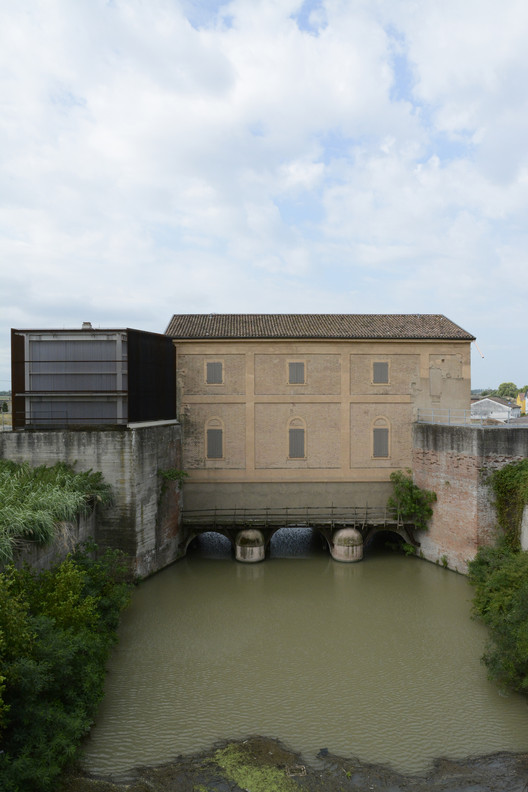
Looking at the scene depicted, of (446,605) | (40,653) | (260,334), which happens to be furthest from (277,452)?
(40,653)

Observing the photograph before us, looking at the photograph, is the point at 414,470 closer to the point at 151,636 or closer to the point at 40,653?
the point at 151,636

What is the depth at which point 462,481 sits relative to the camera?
1817 centimetres

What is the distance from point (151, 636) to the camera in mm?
13406

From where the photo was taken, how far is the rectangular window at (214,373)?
2144 centimetres

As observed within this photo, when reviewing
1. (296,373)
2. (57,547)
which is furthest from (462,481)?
(57,547)

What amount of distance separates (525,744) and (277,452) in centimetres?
1360

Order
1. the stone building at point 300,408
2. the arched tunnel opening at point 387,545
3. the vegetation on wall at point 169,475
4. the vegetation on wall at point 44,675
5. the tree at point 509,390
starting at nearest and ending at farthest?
1. the vegetation on wall at point 44,675
2. the vegetation on wall at point 169,475
3. the arched tunnel opening at point 387,545
4. the stone building at point 300,408
5. the tree at point 509,390

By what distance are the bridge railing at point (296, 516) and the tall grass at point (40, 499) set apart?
5.45 metres

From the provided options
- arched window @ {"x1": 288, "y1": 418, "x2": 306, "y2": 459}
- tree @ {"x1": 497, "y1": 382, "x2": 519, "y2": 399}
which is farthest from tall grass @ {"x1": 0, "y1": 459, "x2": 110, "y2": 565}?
tree @ {"x1": 497, "y1": 382, "x2": 519, "y2": 399}

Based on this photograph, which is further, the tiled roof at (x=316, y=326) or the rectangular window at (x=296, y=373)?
the rectangular window at (x=296, y=373)

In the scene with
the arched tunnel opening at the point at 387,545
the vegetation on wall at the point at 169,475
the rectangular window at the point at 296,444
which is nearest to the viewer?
the vegetation on wall at the point at 169,475

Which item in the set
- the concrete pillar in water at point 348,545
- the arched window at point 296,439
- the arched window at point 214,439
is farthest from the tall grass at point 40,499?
the concrete pillar in water at point 348,545

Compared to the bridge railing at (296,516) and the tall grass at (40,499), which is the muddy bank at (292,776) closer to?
the tall grass at (40,499)

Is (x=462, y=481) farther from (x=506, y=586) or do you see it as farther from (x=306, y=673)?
(x=306, y=673)
